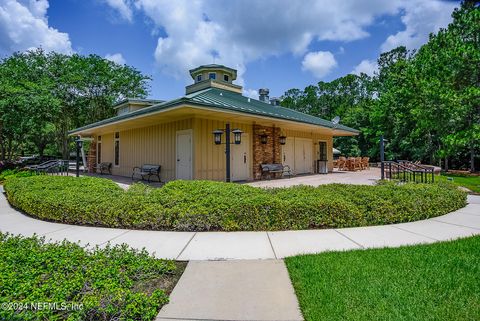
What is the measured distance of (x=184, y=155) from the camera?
33.7 feet

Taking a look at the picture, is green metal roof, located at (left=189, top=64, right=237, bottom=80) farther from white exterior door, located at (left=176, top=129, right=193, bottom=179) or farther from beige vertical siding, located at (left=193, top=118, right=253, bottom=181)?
white exterior door, located at (left=176, top=129, right=193, bottom=179)

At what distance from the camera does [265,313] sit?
81.3 inches

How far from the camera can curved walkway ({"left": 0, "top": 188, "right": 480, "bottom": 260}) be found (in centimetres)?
344

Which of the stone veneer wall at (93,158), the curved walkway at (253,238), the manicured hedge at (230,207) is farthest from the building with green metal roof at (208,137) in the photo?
the curved walkway at (253,238)

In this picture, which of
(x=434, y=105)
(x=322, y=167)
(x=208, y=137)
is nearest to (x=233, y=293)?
(x=208, y=137)

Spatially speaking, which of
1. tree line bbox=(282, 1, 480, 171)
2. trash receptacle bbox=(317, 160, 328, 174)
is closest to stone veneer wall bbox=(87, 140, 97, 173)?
trash receptacle bbox=(317, 160, 328, 174)

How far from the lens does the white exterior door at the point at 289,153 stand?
46.3ft

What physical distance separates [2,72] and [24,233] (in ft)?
71.4

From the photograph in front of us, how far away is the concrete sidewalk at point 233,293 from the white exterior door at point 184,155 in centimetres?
720

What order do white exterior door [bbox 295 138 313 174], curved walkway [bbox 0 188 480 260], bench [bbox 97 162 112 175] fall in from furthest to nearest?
1. bench [bbox 97 162 112 175]
2. white exterior door [bbox 295 138 313 174]
3. curved walkway [bbox 0 188 480 260]

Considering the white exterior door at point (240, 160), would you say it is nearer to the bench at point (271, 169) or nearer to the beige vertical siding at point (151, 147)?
the bench at point (271, 169)

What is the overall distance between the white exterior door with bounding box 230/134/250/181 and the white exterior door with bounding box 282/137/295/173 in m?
3.07

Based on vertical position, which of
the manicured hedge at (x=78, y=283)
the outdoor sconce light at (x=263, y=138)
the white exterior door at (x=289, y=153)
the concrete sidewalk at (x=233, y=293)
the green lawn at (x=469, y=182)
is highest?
the outdoor sconce light at (x=263, y=138)

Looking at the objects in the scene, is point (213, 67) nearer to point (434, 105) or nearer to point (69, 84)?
point (434, 105)
